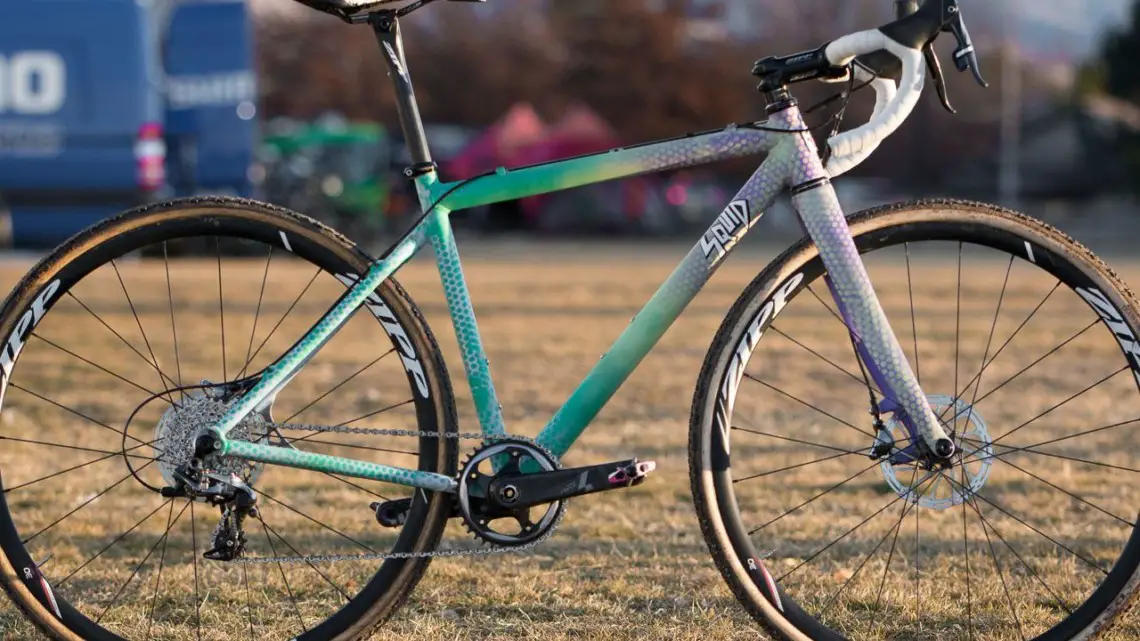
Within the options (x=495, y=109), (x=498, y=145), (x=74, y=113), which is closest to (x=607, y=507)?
(x=74, y=113)

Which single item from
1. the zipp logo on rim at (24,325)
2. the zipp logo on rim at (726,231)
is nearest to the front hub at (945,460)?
the zipp logo on rim at (726,231)

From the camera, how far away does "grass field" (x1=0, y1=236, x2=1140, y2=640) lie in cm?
350

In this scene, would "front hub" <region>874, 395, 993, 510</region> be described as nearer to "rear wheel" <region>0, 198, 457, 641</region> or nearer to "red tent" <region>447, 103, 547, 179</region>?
"rear wheel" <region>0, 198, 457, 641</region>

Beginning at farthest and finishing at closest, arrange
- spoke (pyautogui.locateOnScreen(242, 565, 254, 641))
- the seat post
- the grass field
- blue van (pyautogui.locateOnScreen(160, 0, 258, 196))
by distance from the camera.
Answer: blue van (pyautogui.locateOnScreen(160, 0, 258, 196)) < the grass field < spoke (pyautogui.locateOnScreen(242, 565, 254, 641)) < the seat post

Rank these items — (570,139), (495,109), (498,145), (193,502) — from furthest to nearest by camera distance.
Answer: (495,109) < (570,139) < (498,145) < (193,502)

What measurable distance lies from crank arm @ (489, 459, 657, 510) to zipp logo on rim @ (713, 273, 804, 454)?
0.19 meters

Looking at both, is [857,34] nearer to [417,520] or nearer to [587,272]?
[417,520]

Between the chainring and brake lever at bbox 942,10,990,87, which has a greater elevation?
brake lever at bbox 942,10,990,87

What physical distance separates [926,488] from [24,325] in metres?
1.95

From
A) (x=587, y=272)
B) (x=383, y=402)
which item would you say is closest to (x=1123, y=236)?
(x=587, y=272)

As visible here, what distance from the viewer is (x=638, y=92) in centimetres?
4791

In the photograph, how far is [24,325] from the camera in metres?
2.92

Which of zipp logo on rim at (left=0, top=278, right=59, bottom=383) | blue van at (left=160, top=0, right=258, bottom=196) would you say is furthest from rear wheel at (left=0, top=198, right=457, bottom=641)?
blue van at (left=160, top=0, right=258, bottom=196)

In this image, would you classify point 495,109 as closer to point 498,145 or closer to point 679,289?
point 498,145
